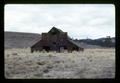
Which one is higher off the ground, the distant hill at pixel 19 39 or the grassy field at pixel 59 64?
the distant hill at pixel 19 39

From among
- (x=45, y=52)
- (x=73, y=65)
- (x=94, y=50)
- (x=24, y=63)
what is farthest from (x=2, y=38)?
(x=94, y=50)

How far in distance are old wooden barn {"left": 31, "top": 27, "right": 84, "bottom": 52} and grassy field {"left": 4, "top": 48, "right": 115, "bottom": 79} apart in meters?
0.05

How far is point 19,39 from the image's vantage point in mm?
1812

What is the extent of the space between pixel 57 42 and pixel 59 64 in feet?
0.74

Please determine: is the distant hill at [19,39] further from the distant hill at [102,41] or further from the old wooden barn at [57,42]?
the distant hill at [102,41]

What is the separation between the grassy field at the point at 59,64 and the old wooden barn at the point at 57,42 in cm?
5

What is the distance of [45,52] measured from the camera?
1.69 m

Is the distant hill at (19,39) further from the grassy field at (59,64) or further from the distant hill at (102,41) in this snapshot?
the distant hill at (102,41)

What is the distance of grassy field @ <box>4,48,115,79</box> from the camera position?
Result: 1.63 meters

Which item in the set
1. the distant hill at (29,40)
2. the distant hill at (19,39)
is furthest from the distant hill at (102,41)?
the distant hill at (19,39)

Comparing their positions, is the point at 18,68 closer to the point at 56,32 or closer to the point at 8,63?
the point at 8,63

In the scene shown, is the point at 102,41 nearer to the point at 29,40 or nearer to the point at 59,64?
the point at 59,64

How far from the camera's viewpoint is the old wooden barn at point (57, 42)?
1.62m

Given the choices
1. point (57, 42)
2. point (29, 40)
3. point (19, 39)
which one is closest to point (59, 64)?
point (57, 42)
